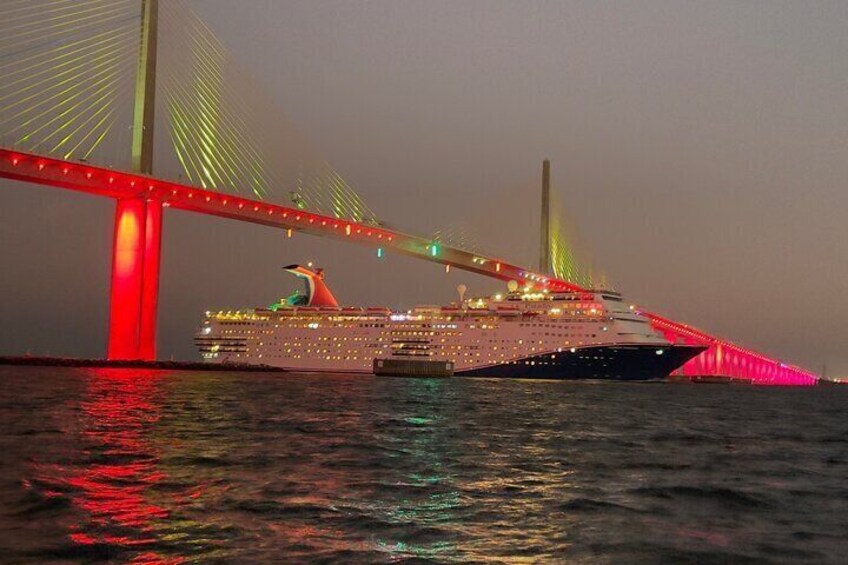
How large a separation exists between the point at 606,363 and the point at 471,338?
10094mm

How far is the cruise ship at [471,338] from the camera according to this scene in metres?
62.1

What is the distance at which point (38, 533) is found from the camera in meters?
7.64

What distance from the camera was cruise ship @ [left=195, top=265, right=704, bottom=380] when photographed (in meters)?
62.1

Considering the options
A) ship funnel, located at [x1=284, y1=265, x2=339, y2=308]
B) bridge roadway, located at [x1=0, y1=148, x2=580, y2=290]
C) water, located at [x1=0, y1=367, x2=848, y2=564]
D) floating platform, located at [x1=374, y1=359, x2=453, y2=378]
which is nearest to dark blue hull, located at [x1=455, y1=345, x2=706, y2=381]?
floating platform, located at [x1=374, y1=359, x2=453, y2=378]

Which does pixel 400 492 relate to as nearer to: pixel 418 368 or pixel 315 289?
pixel 418 368

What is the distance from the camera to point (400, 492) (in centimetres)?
1063

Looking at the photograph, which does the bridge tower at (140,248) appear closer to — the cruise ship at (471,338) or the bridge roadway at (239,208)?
the bridge roadway at (239,208)

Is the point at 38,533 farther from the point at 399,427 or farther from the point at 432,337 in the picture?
the point at 432,337

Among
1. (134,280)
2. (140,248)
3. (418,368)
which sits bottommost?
(418,368)

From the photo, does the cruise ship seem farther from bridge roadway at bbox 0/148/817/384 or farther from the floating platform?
bridge roadway at bbox 0/148/817/384

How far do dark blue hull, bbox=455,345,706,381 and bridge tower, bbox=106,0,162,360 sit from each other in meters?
25.8

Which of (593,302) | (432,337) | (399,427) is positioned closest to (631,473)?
(399,427)

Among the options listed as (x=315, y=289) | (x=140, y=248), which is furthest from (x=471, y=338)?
(x=140, y=248)

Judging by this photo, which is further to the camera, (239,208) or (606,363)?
(606,363)
